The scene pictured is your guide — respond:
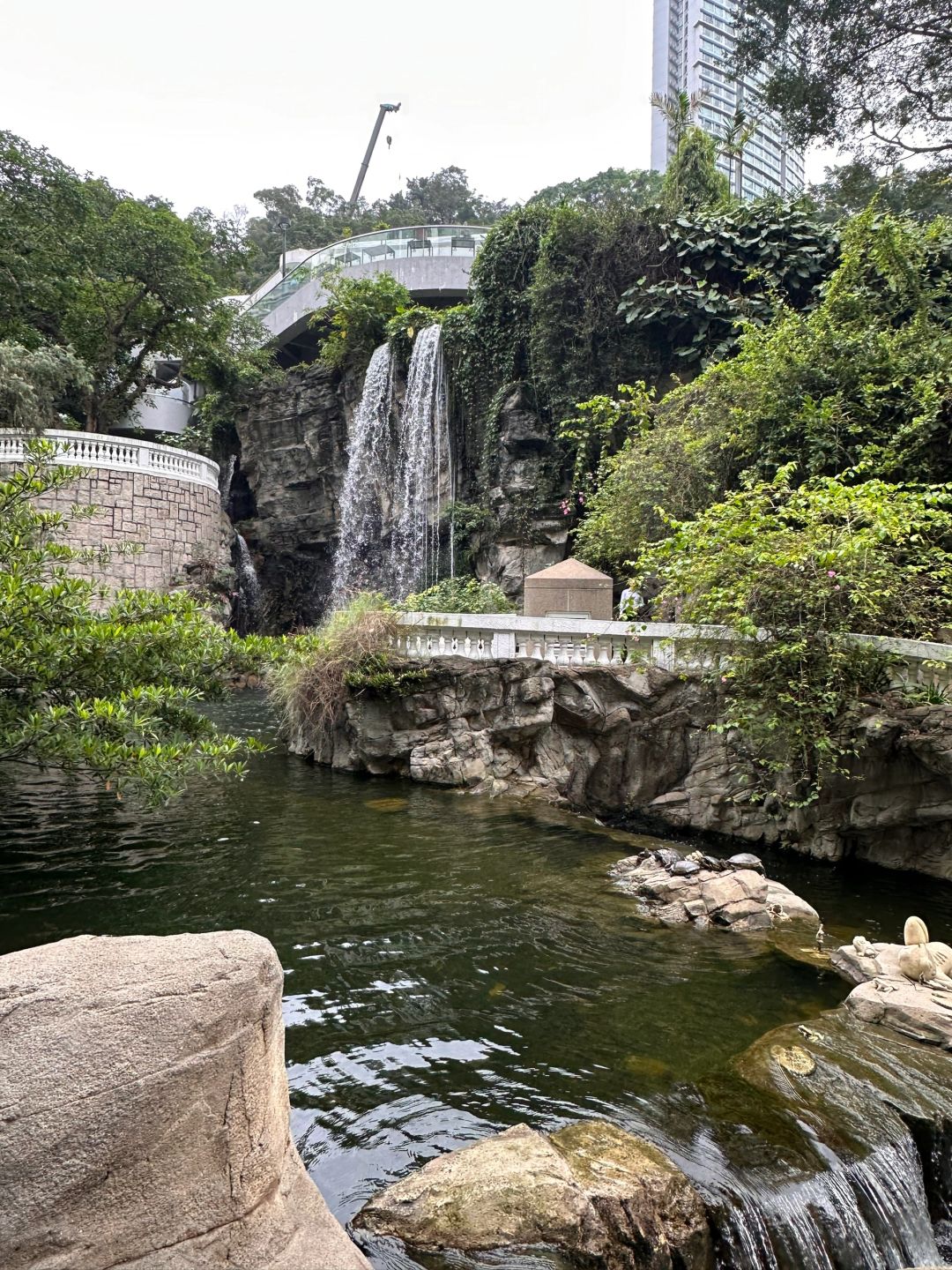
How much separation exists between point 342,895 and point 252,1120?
466 cm

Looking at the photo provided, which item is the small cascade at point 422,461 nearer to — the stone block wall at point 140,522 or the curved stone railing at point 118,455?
the stone block wall at point 140,522

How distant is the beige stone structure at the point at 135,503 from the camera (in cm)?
2156

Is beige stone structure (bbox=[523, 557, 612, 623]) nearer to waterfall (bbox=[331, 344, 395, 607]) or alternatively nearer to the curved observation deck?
waterfall (bbox=[331, 344, 395, 607])

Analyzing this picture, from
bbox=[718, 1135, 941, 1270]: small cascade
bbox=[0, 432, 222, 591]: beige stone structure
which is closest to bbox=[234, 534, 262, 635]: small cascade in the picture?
bbox=[0, 432, 222, 591]: beige stone structure

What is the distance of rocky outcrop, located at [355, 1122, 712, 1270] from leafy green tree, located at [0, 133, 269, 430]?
24.9 meters

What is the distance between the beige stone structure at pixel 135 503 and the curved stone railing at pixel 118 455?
2 cm

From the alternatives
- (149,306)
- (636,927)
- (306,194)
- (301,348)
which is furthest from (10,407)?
(306,194)

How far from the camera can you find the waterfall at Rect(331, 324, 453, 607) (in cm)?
2259

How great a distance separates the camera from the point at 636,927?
6555mm

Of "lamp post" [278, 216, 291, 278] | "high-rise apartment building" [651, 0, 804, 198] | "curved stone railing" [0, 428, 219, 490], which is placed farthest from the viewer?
"high-rise apartment building" [651, 0, 804, 198]

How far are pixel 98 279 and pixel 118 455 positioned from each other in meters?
7.40

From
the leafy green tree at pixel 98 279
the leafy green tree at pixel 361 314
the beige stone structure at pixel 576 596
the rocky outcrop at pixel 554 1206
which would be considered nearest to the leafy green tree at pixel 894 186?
the beige stone structure at pixel 576 596

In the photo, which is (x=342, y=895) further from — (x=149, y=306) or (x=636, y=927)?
Answer: (x=149, y=306)

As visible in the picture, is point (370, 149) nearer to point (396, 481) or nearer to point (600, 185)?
point (600, 185)
